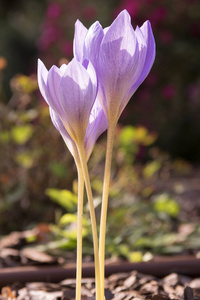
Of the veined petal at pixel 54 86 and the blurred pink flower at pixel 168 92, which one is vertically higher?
the blurred pink flower at pixel 168 92

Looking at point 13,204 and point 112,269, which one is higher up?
point 13,204

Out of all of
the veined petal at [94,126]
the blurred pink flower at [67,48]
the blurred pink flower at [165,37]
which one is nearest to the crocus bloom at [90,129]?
the veined petal at [94,126]

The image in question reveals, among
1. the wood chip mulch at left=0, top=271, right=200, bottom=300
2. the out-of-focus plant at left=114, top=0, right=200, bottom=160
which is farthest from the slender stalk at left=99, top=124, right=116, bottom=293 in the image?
the out-of-focus plant at left=114, top=0, right=200, bottom=160

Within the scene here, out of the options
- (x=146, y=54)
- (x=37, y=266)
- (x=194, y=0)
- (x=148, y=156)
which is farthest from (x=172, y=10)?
(x=146, y=54)

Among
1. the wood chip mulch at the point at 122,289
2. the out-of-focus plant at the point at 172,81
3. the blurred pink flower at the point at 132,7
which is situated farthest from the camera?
the out-of-focus plant at the point at 172,81

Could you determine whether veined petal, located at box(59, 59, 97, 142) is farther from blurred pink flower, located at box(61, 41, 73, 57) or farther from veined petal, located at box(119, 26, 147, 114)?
blurred pink flower, located at box(61, 41, 73, 57)

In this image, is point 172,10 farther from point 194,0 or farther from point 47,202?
point 47,202

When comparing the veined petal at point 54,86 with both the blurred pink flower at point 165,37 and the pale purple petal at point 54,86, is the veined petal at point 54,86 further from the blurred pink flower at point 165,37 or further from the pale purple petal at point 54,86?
the blurred pink flower at point 165,37

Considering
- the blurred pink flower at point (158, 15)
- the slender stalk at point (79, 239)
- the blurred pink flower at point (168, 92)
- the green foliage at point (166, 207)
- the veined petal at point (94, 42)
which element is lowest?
the slender stalk at point (79, 239)
